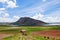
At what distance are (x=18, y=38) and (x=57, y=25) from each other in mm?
6048

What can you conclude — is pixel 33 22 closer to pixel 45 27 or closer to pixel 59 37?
pixel 45 27

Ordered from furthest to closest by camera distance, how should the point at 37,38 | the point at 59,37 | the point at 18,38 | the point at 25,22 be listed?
the point at 25,22 → the point at 59,37 → the point at 37,38 → the point at 18,38

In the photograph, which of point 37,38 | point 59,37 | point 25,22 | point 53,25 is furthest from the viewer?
point 53,25

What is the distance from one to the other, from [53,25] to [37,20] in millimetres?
2281

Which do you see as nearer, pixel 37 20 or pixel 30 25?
pixel 37 20

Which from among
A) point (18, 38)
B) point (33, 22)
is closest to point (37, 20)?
point (33, 22)

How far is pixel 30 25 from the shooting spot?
540 inches

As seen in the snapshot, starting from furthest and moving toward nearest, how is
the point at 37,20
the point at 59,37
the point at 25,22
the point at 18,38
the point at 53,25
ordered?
1. the point at 53,25
2. the point at 25,22
3. the point at 37,20
4. the point at 59,37
5. the point at 18,38

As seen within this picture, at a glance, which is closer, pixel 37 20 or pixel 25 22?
pixel 37 20

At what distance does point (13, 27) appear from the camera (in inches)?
561

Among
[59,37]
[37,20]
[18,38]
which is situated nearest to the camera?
[18,38]

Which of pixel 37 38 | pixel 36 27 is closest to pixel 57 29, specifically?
pixel 36 27

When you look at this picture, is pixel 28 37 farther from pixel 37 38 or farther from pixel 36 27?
pixel 36 27

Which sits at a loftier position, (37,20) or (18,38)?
(37,20)
